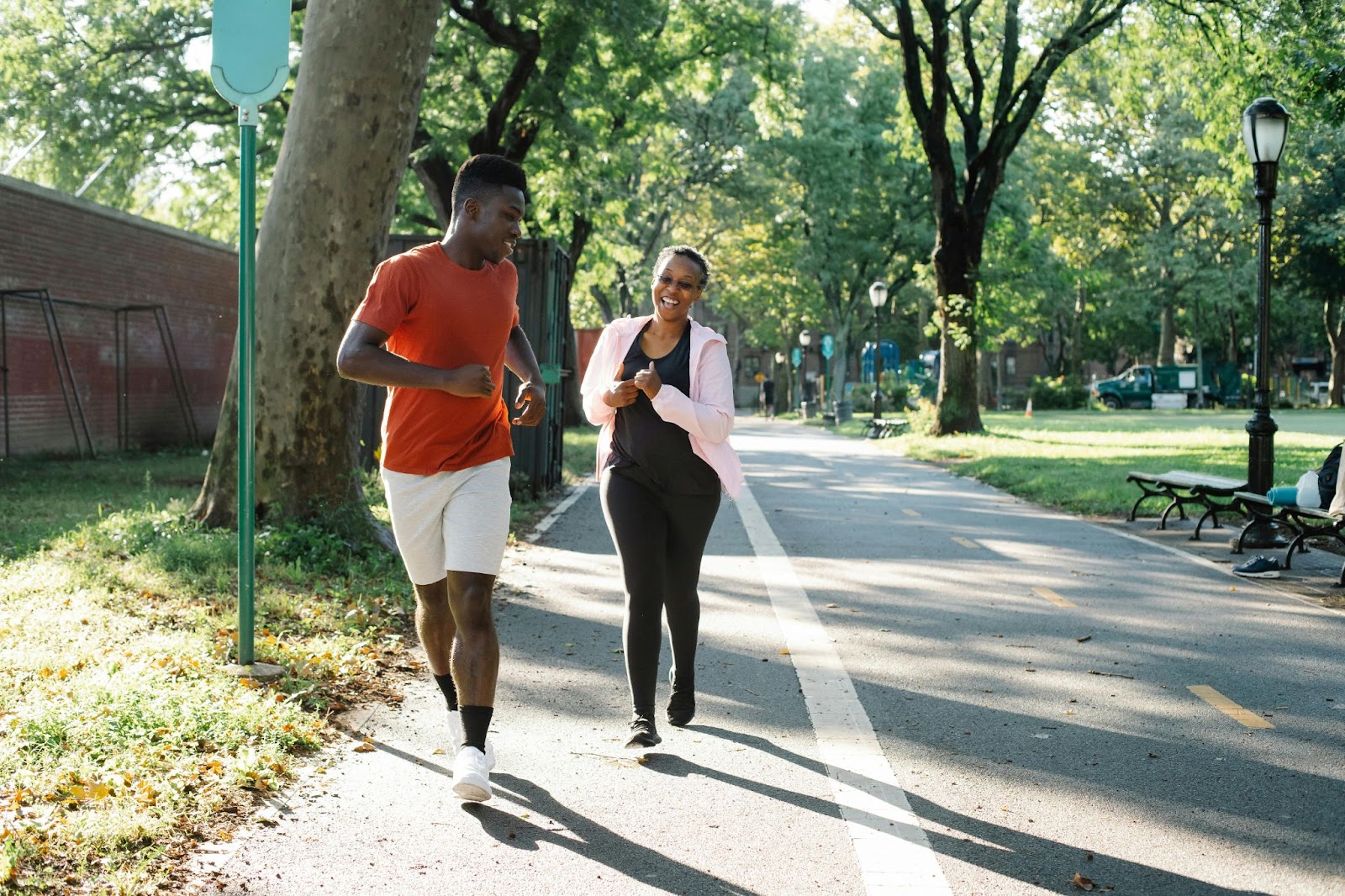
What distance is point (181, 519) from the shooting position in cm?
1030

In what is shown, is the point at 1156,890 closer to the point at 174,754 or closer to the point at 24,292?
the point at 174,754

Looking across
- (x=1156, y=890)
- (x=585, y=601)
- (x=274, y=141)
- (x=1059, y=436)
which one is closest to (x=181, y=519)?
(x=585, y=601)

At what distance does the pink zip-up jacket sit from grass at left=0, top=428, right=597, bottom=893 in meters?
1.65

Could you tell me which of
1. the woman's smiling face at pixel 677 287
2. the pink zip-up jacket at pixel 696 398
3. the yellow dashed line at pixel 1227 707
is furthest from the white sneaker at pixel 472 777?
the yellow dashed line at pixel 1227 707

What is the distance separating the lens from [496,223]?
16.1ft

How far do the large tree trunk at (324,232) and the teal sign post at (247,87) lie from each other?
3536mm

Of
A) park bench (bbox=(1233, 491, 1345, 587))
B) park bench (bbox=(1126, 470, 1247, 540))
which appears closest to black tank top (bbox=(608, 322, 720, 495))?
park bench (bbox=(1233, 491, 1345, 587))

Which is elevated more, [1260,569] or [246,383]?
[246,383]

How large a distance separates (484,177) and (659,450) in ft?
4.13

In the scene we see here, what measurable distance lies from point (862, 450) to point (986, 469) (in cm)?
827

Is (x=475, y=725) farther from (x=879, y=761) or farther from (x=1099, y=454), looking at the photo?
(x=1099, y=454)

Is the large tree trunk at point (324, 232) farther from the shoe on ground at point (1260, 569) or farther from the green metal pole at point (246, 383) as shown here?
the shoe on ground at point (1260, 569)

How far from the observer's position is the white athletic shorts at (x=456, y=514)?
4848mm

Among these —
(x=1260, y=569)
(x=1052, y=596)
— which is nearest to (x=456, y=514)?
(x=1052, y=596)
